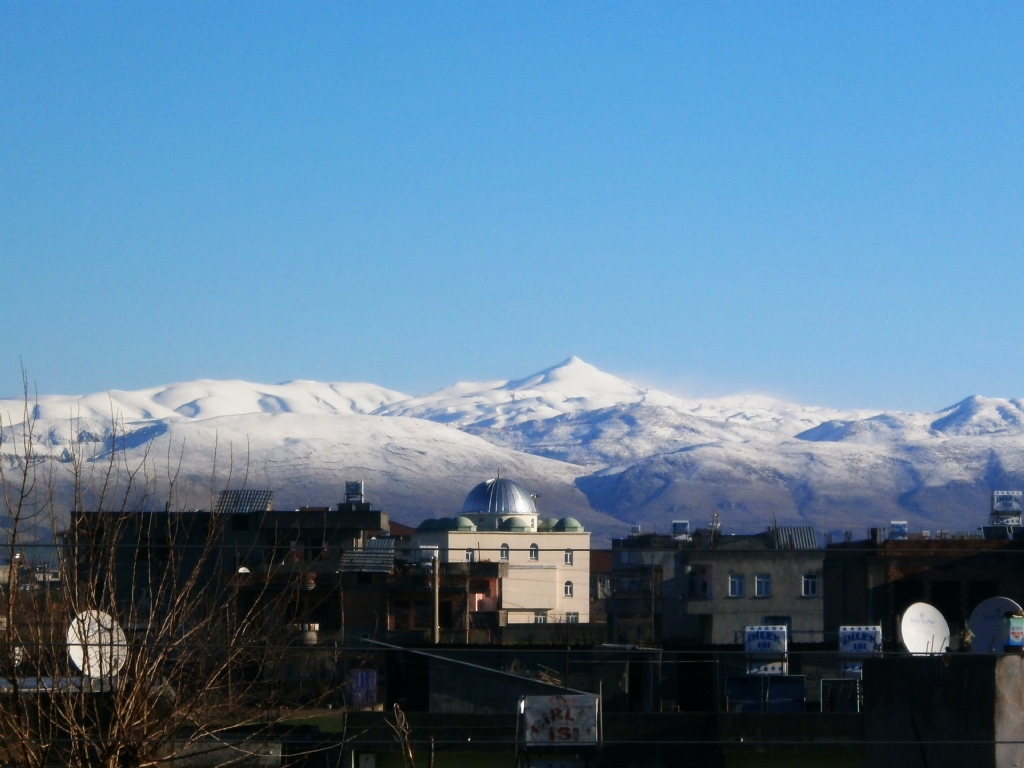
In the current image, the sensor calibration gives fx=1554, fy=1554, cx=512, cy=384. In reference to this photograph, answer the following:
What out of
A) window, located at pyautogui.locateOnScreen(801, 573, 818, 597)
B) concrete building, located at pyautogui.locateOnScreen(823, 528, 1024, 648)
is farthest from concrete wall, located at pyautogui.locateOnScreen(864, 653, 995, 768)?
window, located at pyautogui.locateOnScreen(801, 573, 818, 597)

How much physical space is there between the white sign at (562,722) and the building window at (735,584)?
116 ft

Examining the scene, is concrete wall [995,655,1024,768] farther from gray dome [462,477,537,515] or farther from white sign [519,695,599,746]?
gray dome [462,477,537,515]

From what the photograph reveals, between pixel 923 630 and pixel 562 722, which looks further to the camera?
pixel 923 630

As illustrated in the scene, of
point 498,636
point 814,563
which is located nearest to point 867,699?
point 498,636

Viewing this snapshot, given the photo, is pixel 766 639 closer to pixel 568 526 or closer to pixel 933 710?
pixel 933 710

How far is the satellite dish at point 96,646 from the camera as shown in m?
13.0

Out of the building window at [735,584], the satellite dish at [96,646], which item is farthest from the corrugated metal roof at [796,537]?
the satellite dish at [96,646]

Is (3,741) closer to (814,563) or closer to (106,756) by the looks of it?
(106,756)

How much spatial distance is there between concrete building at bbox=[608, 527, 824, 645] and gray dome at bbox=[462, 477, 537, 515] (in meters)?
70.5

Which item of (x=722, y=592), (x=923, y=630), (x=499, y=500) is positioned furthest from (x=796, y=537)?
(x=499, y=500)

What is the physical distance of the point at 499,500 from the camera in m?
131

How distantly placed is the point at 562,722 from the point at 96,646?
17.8 ft

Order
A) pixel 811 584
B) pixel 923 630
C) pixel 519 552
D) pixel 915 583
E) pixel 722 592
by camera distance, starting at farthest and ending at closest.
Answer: pixel 519 552, pixel 722 592, pixel 811 584, pixel 915 583, pixel 923 630

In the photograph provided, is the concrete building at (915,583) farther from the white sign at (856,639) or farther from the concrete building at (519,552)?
the white sign at (856,639)
